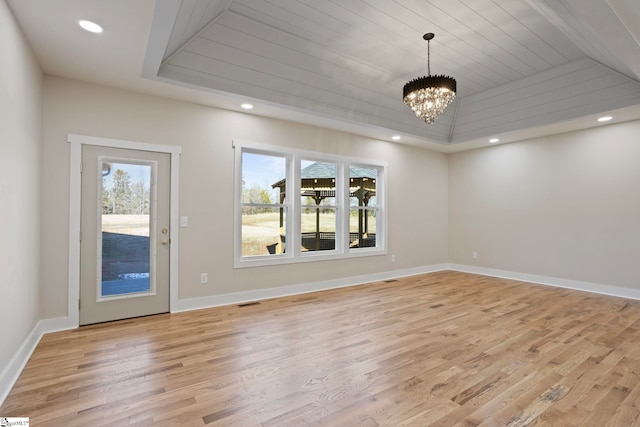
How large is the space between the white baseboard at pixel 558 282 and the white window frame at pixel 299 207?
220cm

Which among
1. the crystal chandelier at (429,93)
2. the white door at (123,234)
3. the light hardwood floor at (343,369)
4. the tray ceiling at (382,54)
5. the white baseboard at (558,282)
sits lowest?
the light hardwood floor at (343,369)

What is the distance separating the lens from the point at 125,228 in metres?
3.67

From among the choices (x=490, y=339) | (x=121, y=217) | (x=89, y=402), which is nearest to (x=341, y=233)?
(x=490, y=339)

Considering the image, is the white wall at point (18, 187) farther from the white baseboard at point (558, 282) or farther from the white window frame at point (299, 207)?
the white baseboard at point (558, 282)

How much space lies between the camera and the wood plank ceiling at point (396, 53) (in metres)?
3.04

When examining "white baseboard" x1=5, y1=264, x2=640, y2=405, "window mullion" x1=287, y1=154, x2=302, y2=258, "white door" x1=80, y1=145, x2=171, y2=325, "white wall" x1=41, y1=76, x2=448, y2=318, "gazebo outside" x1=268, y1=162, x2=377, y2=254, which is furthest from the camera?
"gazebo outside" x1=268, y1=162, x2=377, y2=254

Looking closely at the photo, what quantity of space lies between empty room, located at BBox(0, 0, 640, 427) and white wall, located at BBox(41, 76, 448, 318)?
0.08ft

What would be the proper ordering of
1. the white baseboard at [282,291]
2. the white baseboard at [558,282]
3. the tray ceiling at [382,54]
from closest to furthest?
the tray ceiling at [382,54]
the white baseboard at [282,291]
the white baseboard at [558,282]

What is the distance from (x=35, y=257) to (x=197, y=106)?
2.40 metres

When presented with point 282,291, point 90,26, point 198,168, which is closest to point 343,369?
point 282,291

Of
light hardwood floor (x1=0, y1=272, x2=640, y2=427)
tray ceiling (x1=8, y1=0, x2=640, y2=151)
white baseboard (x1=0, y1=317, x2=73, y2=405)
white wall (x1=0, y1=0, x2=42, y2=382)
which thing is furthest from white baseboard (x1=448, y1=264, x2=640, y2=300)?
white wall (x1=0, y1=0, x2=42, y2=382)

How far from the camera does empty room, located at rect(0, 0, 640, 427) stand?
2.20m

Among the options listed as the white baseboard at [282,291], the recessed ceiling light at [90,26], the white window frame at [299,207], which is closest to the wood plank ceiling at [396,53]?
the recessed ceiling light at [90,26]

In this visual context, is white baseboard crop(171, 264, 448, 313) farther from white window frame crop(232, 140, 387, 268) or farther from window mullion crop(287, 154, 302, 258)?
window mullion crop(287, 154, 302, 258)
